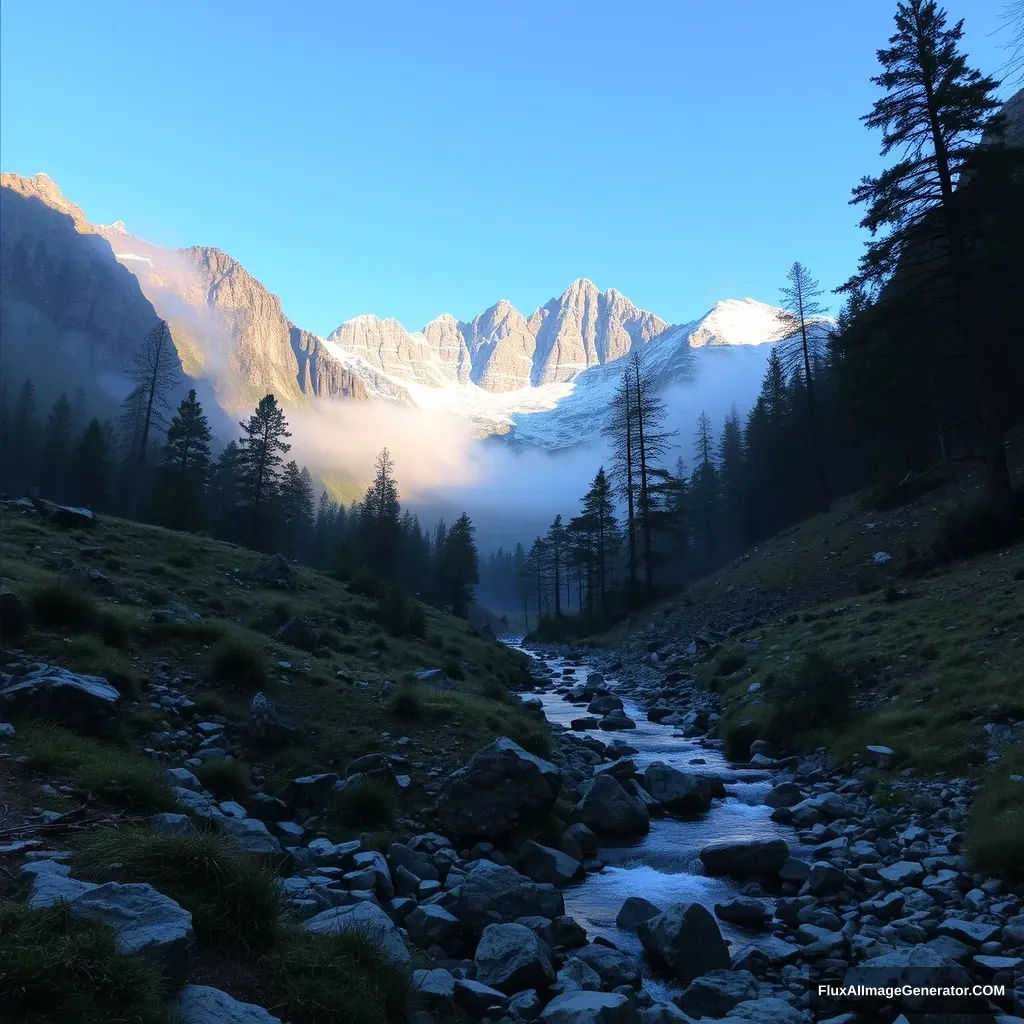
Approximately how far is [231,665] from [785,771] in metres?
12.6

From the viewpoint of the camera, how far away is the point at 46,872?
17.5ft

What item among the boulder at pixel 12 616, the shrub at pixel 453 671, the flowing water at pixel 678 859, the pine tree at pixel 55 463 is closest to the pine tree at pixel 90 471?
the pine tree at pixel 55 463

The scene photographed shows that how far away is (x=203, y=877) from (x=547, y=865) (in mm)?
5994

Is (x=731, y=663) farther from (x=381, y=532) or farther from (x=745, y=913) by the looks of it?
(x=381, y=532)

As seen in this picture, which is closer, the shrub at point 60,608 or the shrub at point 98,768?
the shrub at point 98,768

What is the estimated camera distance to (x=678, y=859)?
1101 centimetres

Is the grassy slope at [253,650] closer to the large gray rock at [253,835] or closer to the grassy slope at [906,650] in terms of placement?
the large gray rock at [253,835]

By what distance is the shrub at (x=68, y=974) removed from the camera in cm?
383

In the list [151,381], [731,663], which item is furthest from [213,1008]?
[151,381]

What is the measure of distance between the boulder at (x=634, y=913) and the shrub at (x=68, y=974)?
6104 mm

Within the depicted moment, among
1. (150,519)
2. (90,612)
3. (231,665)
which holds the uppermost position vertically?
(150,519)

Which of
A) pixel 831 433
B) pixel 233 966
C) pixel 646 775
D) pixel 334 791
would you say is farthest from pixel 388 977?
pixel 831 433

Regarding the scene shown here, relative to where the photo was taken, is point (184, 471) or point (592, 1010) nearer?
point (592, 1010)

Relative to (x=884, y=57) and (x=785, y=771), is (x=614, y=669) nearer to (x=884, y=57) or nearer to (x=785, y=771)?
(x=785, y=771)
